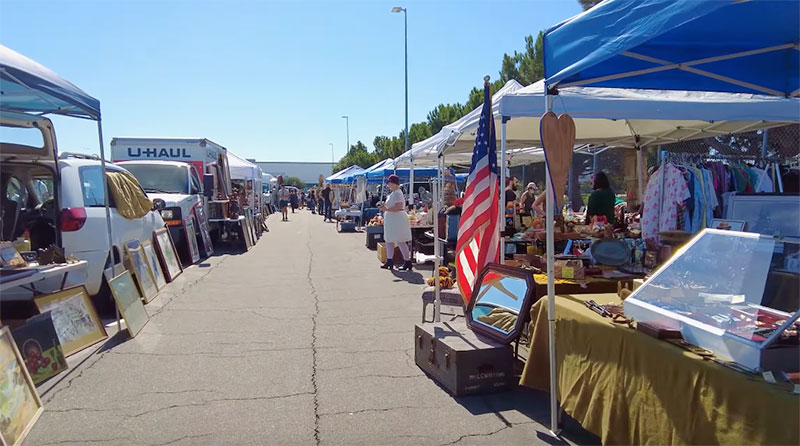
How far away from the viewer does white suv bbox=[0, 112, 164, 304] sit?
6.13 meters

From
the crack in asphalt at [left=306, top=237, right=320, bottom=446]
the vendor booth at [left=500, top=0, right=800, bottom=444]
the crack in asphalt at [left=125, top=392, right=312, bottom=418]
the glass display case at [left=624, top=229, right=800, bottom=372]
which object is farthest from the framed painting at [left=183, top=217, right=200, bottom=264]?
the glass display case at [left=624, top=229, right=800, bottom=372]

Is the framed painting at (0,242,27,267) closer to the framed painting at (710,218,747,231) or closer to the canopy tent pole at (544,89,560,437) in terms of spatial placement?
Result: the canopy tent pole at (544,89,560,437)

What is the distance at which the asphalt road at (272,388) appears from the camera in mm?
3807

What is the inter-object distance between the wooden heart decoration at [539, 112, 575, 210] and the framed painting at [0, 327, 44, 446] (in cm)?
383

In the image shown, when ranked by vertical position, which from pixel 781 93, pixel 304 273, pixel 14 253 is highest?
pixel 781 93

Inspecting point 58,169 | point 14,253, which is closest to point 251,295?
point 58,169

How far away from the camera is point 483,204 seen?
5402 mm

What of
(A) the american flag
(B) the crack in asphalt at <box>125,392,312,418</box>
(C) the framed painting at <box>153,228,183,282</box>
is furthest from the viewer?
(C) the framed painting at <box>153,228,183,282</box>

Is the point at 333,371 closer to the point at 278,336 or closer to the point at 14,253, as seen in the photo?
the point at 278,336

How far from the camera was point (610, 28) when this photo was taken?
323 cm

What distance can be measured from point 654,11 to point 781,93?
2278 millimetres

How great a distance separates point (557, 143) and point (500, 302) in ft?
5.41

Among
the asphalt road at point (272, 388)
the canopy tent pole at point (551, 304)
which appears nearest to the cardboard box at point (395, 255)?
the asphalt road at point (272, 388)

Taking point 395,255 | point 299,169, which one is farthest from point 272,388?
point 299,169
